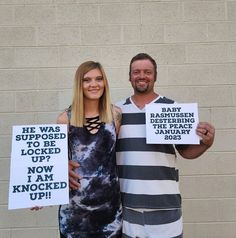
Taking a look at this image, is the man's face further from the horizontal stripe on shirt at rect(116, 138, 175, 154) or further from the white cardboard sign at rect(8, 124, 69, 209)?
the white cardboard sign at rect(8, 124, 69, 209)

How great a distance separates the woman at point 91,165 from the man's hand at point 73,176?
2 cm

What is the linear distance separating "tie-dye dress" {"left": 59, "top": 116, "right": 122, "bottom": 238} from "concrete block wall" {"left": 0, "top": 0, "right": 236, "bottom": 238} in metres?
1.07

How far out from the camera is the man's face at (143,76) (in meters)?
2.05

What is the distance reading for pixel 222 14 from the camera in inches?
118

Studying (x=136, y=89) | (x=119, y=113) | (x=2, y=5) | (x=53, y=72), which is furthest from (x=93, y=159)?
(x=2, y=5)

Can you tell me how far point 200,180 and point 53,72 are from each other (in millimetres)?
1506

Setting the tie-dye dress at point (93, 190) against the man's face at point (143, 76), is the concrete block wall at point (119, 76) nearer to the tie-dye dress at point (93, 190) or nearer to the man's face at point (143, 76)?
the man's face at point (143, 76)

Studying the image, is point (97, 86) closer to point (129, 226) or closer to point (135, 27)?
point (129, 226)

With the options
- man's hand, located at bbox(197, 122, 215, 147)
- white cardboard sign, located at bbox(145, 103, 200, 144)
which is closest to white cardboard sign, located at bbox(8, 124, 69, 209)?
white cardboard sign, located at bbox(145, 103, 200, 144)

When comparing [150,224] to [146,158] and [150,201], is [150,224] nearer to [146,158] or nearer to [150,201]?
[150,201]

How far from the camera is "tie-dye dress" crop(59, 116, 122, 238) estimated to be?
1.87 metres

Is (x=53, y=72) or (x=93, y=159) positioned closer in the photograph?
(x=93, y=159)

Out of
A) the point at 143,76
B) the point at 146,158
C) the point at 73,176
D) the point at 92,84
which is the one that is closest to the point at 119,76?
the point at 143,76

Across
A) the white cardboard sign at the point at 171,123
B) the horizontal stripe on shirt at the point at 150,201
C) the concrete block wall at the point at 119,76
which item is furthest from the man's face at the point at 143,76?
the concrete block wall at the point at 119,76
